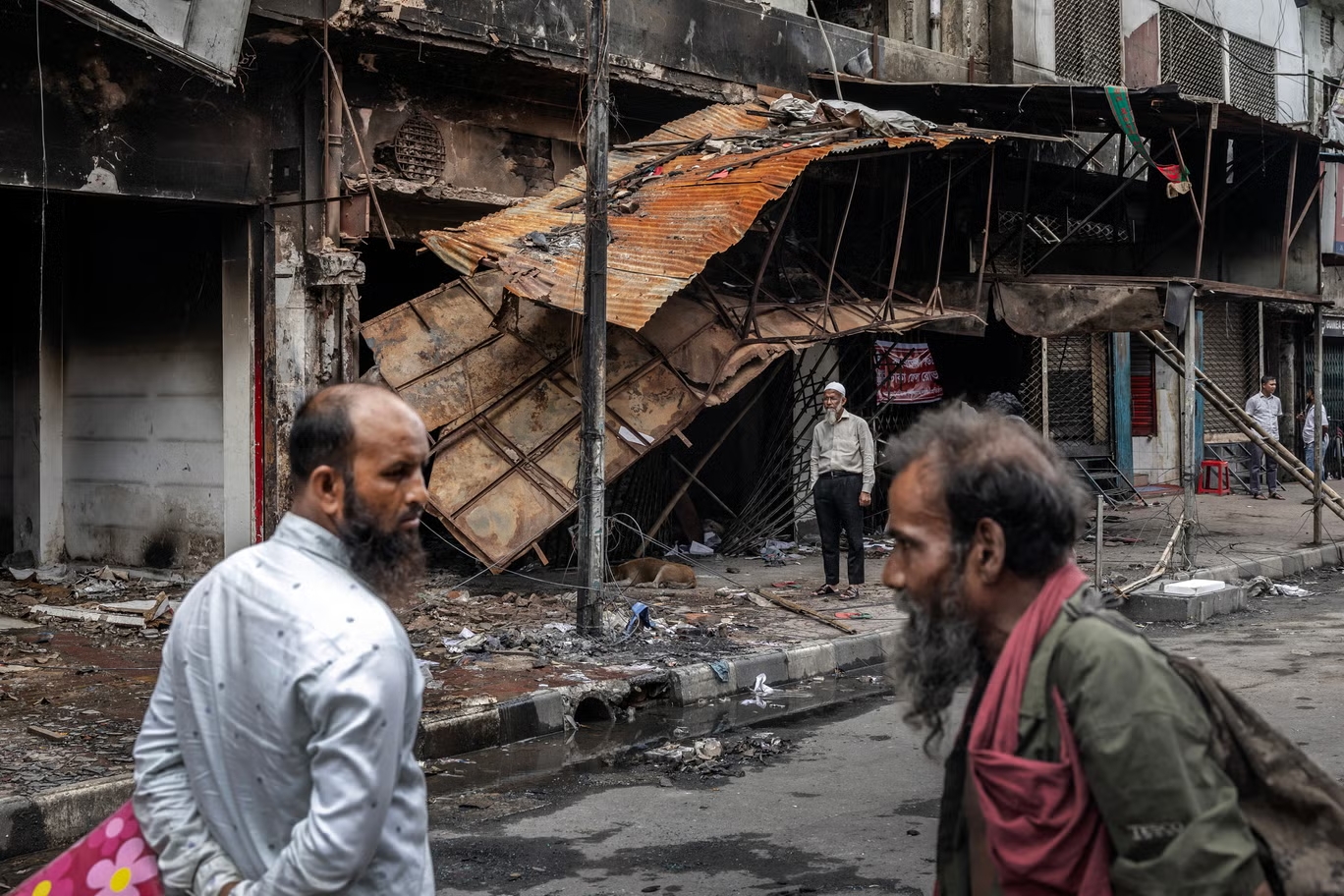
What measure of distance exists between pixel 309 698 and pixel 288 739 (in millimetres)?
94

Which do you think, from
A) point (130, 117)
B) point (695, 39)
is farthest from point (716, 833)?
point (695, 39)

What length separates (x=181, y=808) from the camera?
208 cm

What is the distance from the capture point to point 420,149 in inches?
467

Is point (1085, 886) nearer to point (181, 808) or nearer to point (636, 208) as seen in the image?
point (181, 808)

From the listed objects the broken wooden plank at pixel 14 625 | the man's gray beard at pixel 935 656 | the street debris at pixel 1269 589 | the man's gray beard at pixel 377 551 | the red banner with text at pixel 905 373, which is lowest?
the street debris at pixel 1269 589

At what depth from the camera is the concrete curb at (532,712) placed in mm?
5523

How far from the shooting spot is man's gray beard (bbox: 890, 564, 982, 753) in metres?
2.04

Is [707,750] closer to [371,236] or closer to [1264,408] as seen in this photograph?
[371,236]

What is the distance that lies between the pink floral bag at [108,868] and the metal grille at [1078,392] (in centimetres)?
1831

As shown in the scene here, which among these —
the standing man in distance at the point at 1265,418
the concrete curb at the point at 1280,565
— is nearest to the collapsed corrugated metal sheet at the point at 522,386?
the concrete curb at the point at 1280,565

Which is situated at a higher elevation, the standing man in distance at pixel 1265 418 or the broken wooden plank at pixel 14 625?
the standing man in distance at pixel 1265 418

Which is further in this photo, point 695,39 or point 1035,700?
point 695,39

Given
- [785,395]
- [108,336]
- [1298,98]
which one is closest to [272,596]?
[108,336]

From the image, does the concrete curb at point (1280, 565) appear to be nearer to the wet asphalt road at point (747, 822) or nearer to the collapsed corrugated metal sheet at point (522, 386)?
the collapsed corrugated metal sheet at point (522, 386)
